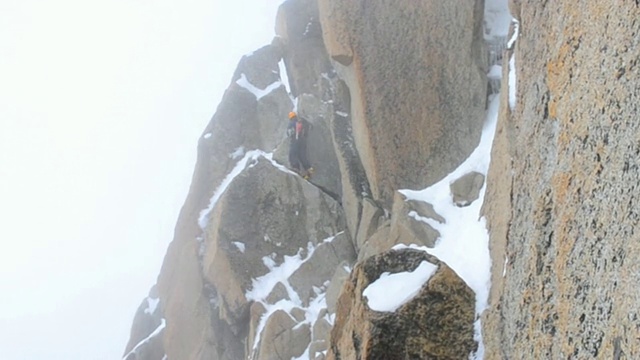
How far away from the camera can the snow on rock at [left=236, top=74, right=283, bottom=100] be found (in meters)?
29.1

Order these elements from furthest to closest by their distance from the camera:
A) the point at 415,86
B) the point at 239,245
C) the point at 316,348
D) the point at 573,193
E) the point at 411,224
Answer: the point at 239,245
the point at 316,348
the point at 415,86
the point at 411,224
the point at 573,193

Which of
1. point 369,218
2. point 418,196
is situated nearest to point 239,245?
point 369,218

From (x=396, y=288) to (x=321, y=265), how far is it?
12.5 m

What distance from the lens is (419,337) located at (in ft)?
34.6

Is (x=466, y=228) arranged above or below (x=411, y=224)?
above

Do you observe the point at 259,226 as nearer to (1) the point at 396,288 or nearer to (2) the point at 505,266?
(1) the point at 396,288

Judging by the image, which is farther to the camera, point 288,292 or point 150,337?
point 150,337

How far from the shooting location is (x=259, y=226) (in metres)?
24.8

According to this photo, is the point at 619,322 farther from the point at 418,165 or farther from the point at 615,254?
the point at 418,165

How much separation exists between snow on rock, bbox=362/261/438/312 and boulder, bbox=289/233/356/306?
1143 cm

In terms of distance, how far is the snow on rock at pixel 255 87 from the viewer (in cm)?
2909

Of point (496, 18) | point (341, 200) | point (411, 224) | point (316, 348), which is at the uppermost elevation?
point (496, 18)

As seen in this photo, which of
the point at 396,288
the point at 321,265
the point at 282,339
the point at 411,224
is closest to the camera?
the point at 396,288

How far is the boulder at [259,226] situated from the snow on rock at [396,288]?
12.0 metres
